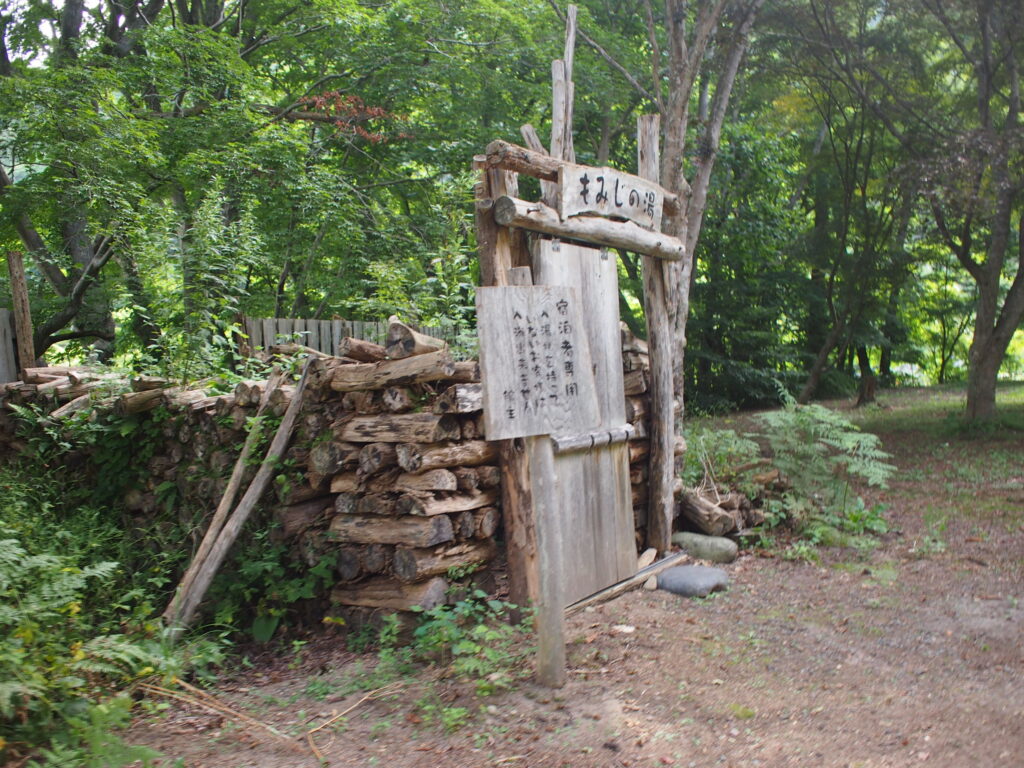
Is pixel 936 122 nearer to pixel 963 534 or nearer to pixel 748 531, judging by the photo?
pixel 963 534

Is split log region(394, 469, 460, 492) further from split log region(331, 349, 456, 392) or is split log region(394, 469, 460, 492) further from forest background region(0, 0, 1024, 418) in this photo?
forest background region(0, 0, 1024, 418)

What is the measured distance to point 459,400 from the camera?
4.80 metres

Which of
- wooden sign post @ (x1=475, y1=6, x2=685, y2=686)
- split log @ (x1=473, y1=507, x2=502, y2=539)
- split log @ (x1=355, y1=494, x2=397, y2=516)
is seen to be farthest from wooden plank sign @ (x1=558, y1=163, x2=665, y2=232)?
split log @ (x1=355, y1=494, x2=397, y2=516)

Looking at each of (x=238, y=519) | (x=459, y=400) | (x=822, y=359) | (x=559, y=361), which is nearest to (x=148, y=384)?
(x=238, y=519)

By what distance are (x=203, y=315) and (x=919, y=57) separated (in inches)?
468

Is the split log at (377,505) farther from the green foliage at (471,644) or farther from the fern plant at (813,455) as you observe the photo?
the fern plant at (813,455)

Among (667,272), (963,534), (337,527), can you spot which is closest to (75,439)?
Result: (337,527)

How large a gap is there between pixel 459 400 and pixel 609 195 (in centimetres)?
187

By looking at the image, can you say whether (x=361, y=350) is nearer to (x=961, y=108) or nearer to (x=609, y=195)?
(x=609, y=195)

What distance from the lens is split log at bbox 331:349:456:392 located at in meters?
4.75

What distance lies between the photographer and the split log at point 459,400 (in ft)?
15.7

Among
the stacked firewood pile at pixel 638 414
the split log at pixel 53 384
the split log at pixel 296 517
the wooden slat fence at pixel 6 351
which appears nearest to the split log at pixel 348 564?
the split log at pixel 296 517

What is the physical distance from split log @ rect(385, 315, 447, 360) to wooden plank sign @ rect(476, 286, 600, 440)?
105 centimetres

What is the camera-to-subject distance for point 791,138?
60.1ft
